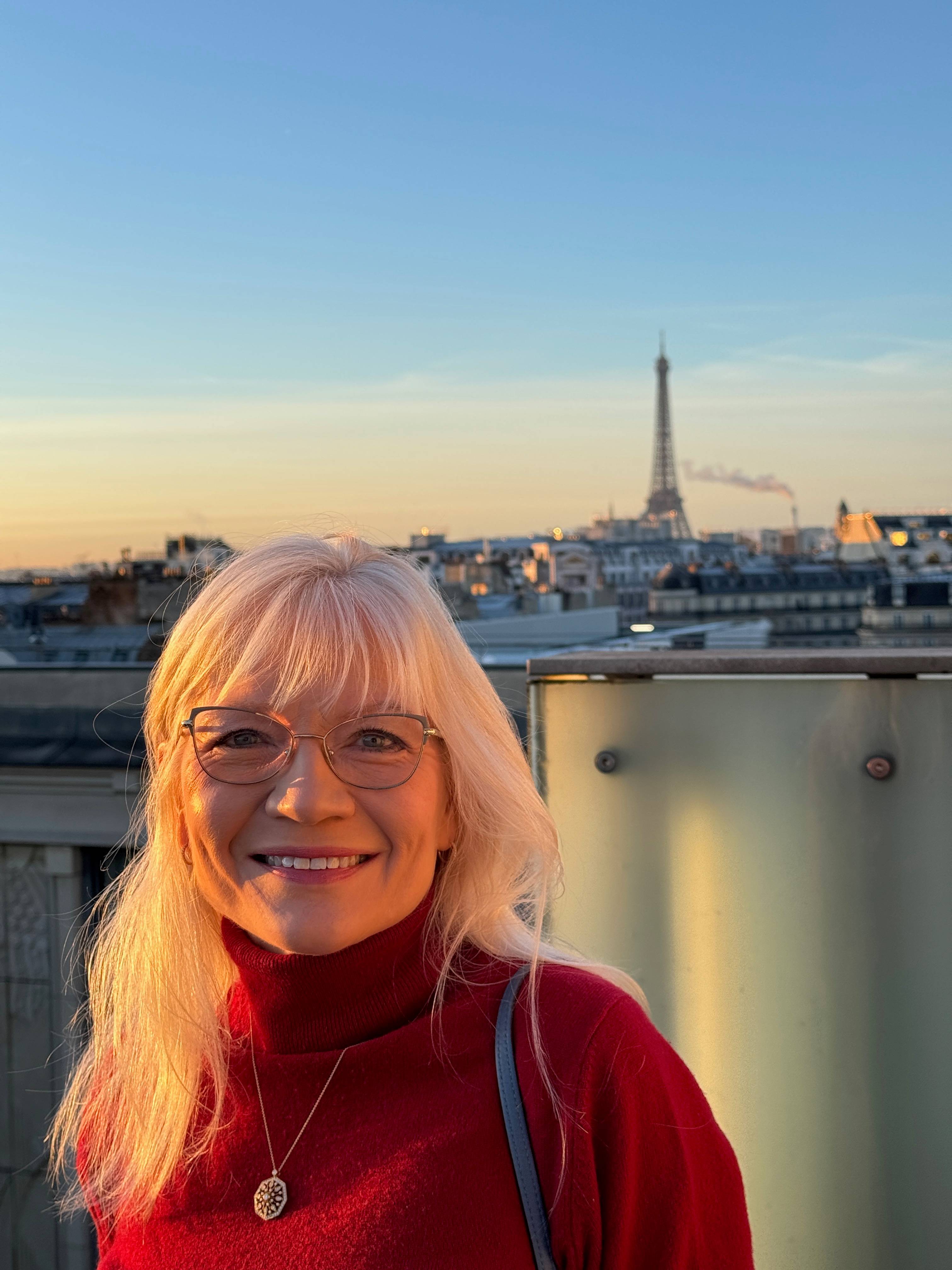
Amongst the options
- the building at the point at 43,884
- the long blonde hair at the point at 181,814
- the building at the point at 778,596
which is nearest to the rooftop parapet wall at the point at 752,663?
the long blonde hair at the point at 181,814

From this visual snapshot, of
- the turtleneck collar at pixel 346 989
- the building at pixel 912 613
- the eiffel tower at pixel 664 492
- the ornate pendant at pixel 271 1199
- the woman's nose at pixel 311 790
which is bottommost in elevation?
the ornate pendant at pixel 271 1199

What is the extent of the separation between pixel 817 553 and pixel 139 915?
50.5 metres

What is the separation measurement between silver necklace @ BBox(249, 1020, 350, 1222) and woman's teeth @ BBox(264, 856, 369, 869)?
0.20m

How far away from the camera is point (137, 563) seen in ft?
67.9

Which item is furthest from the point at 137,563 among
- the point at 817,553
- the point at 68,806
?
the point at 817,553

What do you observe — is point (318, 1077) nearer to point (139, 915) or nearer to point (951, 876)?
point (139, 915)

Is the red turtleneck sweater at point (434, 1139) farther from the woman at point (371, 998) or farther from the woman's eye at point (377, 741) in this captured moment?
the woman's eye at point (377, 741)

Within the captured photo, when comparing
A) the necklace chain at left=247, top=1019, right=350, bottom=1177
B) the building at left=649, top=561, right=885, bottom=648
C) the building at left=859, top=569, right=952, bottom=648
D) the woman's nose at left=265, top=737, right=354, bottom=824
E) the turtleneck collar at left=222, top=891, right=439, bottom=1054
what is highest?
the woman's nose at left=265, top=737, right=354, bottom=824

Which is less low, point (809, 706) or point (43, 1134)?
point (809, 706)

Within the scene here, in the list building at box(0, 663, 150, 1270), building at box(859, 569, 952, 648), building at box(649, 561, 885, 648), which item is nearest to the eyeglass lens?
building at box(0, 663, 150, 1270)

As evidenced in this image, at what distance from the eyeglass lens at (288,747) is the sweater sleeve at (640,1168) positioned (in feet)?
1.14

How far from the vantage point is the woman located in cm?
119

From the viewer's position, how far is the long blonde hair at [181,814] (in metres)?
1.34

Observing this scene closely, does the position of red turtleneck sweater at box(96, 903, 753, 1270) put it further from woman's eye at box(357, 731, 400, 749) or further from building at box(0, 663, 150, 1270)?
building at box(0, 663, 150, 1270)
